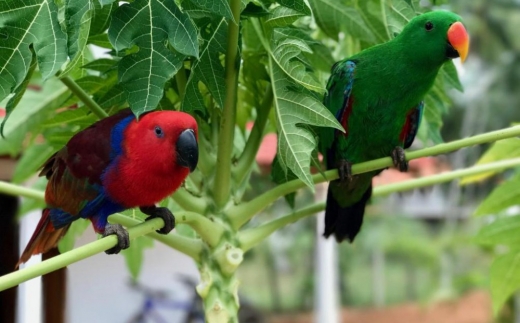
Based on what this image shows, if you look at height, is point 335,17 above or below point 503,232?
above

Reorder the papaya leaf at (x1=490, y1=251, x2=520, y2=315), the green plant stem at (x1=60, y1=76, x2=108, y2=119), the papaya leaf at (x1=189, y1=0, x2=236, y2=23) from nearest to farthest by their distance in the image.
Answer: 1. the papaya leaf at (x1=189, y1=0, x2=236, y2=23)
2. the green plant stem at (x1=60, y1=76, x2=108, y2=119)
3. the papaya leaf at (x1=490, y1=251, x2=520, y2=315)

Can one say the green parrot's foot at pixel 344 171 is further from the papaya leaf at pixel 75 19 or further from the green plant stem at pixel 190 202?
the papaya leaf at pixel 75 19

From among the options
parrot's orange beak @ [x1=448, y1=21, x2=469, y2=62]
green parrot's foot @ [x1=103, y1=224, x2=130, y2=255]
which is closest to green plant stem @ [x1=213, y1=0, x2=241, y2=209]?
green parrot's foot @ [x1=103, y1=224, x2=130, y2=255]

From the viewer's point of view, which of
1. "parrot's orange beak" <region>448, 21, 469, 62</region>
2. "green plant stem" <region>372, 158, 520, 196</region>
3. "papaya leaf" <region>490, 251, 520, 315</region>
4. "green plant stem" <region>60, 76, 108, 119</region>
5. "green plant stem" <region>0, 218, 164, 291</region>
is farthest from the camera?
"papaya leaf" <region>490, 251, 520, 315</region>

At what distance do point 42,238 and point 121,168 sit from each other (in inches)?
12.3

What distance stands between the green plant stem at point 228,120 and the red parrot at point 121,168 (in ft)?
0.38

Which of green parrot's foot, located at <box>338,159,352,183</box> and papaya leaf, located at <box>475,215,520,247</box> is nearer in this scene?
green parrot's foot, located at <box>338,159,352,183</box>

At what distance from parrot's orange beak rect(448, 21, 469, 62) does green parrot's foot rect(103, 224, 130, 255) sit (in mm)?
726

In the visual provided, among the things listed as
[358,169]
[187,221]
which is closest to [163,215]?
[187,221]

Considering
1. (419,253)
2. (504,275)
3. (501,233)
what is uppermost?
(419,253)

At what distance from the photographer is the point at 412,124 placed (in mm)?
1566

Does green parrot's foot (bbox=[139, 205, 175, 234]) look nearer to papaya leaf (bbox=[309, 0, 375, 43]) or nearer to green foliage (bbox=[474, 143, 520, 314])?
papaya leaf (bbox=[309, 0, 375, 43])

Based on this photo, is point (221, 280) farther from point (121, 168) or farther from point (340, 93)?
point (340, 93)

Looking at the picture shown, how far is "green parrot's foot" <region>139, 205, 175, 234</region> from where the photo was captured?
122cm
